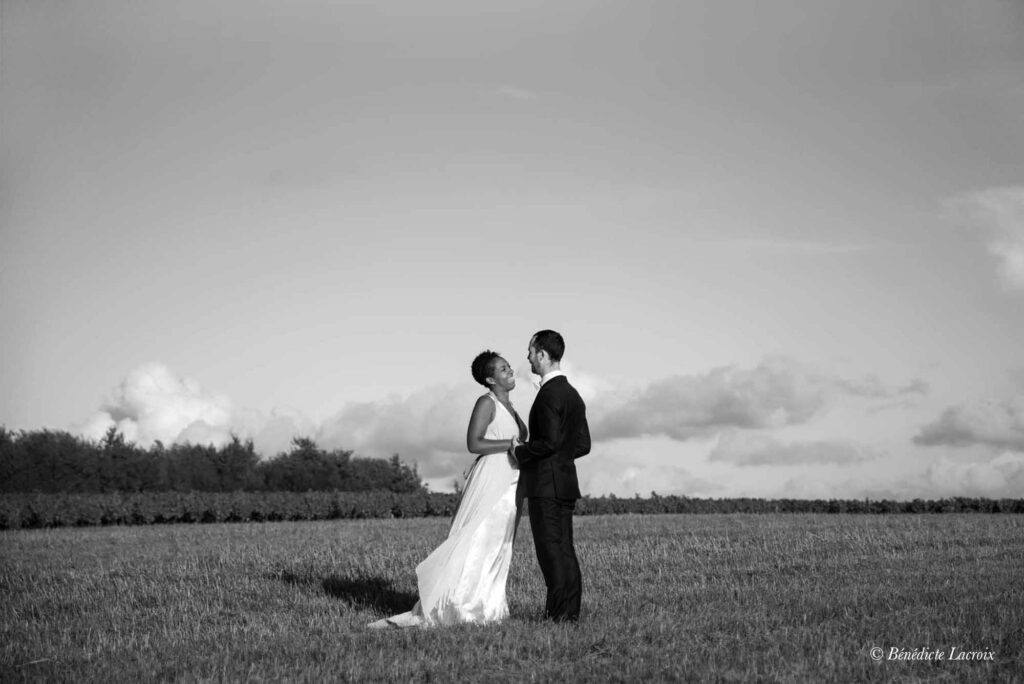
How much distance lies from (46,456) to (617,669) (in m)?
78.2

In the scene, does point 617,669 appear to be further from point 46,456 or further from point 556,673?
point 46,456

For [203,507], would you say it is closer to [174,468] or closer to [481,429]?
[174,468]

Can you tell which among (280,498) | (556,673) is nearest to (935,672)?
(556,673)

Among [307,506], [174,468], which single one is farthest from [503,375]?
[174,468]

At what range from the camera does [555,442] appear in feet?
35.7

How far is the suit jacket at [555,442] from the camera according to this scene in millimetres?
10898

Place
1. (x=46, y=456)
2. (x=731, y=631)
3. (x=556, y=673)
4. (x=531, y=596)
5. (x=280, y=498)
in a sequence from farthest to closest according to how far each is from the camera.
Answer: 1. (x=46, y=456)
2. (x=280, y=498)
3. (x=531, y=596)
4. (x=731, y=631)
5. (x=556, y=673)

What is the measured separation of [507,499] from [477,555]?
75 cm

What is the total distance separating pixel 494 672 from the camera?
9430 millimetres

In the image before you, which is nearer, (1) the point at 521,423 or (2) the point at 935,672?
(2) the point at 935,672

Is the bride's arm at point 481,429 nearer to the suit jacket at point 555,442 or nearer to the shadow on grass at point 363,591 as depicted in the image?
the suit jacket at point 555,442

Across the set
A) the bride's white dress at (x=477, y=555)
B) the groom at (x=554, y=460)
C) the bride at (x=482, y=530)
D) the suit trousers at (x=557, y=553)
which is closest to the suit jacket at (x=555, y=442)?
the groom at (x=554, y=460)

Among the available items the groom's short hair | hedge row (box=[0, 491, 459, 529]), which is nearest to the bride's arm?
the groom's short hair

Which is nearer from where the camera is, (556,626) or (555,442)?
(555,442)
